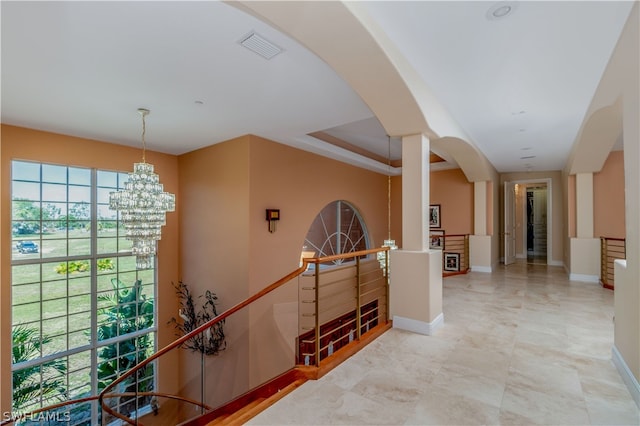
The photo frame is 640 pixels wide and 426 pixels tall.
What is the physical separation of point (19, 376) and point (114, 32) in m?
4.93

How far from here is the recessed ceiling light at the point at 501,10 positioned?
6.46 feet

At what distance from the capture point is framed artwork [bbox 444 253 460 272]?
25.4ft

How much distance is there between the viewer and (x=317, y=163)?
595 centimetres

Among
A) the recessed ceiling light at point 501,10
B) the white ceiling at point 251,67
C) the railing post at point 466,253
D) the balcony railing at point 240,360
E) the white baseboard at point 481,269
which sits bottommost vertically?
the balcony railing at point 240,360

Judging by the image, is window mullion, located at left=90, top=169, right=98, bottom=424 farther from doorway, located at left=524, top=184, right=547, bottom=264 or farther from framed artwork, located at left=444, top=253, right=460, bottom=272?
doorway, located at left=524, top=184, right=547, bottom=264

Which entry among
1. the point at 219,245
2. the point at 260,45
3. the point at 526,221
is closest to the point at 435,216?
the point at 526,221

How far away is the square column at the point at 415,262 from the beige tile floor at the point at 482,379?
0.22 meters

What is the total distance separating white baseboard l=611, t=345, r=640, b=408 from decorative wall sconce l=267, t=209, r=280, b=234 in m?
4.23

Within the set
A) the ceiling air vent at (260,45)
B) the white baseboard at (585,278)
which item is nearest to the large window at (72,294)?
the ceiling air vent at (260,45)

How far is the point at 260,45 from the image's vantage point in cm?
238

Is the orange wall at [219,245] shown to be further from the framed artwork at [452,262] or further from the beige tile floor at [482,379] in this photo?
the framed artwork at [452,262]

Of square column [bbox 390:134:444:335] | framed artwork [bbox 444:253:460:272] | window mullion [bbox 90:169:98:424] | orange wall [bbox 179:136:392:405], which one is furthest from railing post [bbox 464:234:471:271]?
window mullion [bbox 90:169:98:424]

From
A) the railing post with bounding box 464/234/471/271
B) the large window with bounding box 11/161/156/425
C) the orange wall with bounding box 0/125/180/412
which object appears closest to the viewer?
the orange wall with bounding box 0/125/180/412

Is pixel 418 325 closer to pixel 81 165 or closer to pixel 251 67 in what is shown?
pixel 251 67
